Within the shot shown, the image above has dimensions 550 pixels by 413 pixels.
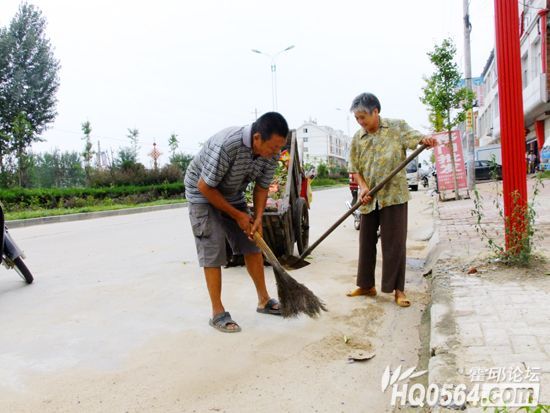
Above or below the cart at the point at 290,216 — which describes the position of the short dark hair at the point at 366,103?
above

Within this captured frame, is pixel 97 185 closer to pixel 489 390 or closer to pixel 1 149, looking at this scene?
pixel 1 149

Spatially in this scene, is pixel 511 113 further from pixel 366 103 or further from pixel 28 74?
pixel 28 74

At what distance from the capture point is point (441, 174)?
13.7m

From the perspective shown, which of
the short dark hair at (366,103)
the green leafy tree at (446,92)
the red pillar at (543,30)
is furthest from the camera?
the red pillar at (543,30)

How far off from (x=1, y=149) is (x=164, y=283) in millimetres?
21941

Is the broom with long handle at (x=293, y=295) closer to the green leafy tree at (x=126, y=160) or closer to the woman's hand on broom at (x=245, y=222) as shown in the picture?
the woman's hand on broom at (x=245, y=222)

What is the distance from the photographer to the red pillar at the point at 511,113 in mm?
4105

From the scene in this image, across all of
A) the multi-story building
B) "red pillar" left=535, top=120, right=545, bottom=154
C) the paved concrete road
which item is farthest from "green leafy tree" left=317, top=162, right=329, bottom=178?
the paved concrete road

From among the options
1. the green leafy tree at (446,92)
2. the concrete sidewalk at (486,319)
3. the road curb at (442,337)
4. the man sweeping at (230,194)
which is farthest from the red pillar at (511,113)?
the green leafy tree at (446,92)

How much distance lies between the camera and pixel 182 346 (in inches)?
124

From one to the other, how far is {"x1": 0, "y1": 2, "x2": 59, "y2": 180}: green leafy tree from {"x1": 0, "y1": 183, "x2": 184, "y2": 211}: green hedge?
639cm

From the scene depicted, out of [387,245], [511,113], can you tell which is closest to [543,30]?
[511,113]

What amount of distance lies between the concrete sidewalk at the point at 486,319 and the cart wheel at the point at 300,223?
1691mm

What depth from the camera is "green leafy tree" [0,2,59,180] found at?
26.2 meters
